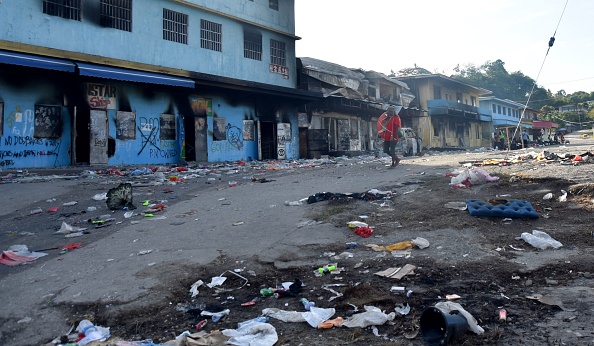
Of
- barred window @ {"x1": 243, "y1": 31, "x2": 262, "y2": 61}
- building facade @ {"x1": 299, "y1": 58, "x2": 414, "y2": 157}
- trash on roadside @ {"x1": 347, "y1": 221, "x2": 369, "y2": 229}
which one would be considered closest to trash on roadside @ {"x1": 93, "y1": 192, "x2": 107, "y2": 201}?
trash on roadside @ {"x1": 347, "y1": 221, "x2": 369, "y2": 229}

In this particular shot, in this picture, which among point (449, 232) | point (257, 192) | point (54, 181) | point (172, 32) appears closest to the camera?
point (449, 232)

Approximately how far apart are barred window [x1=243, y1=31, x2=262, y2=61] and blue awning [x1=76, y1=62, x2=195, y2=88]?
4603 mm

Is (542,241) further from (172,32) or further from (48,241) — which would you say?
(172,32)

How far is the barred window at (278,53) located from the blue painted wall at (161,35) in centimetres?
23

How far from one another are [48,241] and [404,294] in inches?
166

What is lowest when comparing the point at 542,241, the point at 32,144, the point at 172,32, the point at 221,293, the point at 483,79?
the point at 221,293

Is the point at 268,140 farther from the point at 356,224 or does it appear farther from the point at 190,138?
the point at 356,224

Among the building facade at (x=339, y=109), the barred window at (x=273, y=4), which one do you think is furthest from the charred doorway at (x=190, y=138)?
the barred window at (x=273, y=4)

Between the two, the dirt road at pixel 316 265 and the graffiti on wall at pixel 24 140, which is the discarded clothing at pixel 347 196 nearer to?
the dirt road at pixel 316 265

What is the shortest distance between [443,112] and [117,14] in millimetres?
27556

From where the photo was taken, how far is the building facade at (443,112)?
36156 millimetres

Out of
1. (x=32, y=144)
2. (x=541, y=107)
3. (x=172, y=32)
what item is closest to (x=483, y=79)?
(x=541, y=107)

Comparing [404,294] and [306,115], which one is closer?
[404,294]

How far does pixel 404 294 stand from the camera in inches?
118
